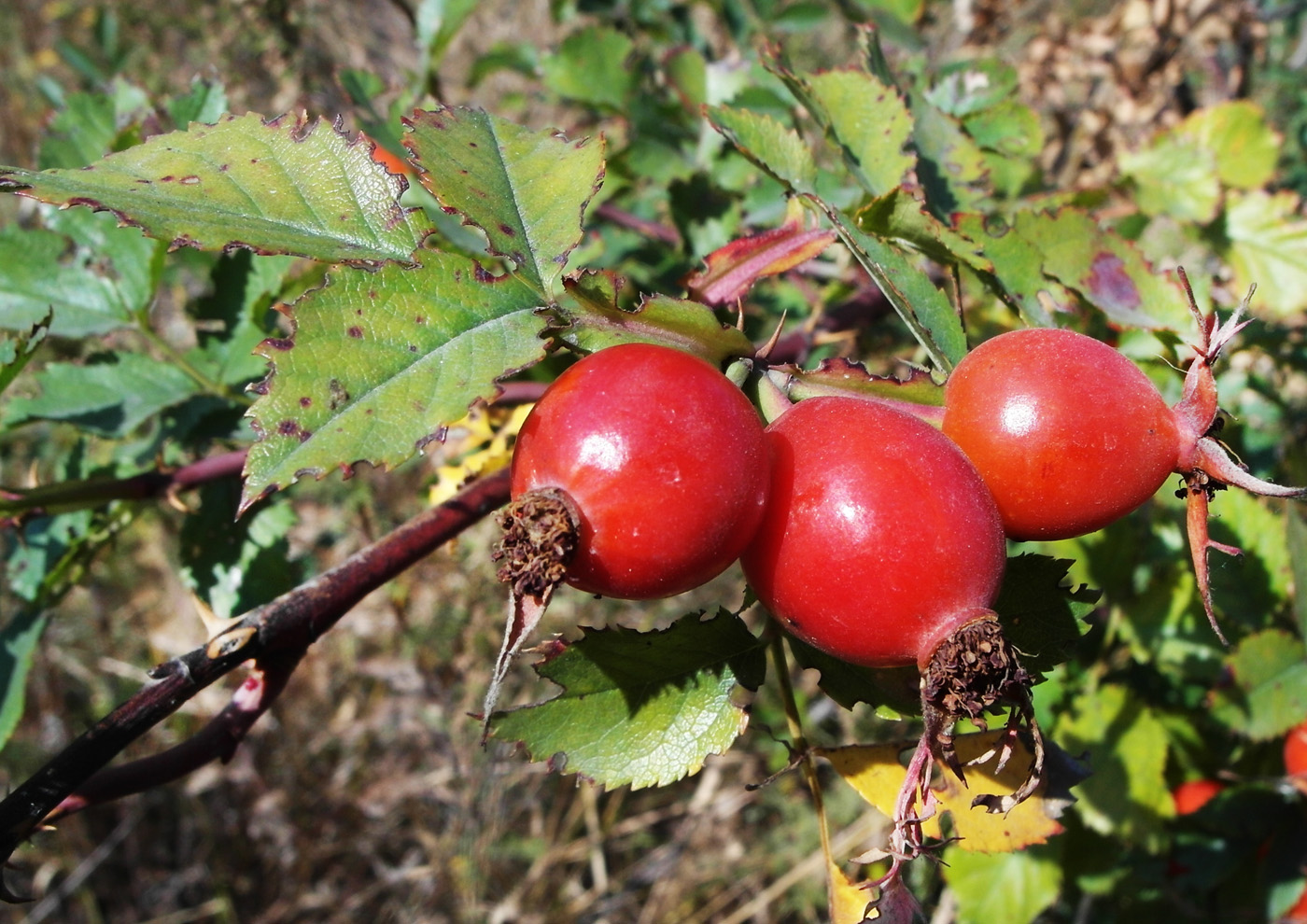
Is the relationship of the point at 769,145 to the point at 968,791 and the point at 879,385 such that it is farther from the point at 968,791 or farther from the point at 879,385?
the point at 968,791

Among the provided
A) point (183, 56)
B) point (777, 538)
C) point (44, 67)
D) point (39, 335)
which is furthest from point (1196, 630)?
point (44, 67)

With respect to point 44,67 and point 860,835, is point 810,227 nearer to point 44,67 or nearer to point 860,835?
point 860,835

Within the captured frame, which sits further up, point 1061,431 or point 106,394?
point 1061,431

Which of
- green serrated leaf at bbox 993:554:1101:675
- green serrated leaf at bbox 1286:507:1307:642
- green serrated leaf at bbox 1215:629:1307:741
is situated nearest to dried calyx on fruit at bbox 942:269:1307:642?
green serrated leaf at bbox 993:554:1101:675

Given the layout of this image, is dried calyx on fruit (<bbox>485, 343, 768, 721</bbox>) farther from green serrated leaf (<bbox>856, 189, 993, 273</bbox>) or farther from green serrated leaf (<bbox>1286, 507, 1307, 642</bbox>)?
green serrated leaf (<bbox>1286, 507, 1307, 642</bbox>)

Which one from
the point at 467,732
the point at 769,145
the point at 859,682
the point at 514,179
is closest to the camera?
the point at 514,179

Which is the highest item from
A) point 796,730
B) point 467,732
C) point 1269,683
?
point 796,730

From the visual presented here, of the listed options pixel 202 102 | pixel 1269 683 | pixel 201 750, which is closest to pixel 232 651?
→ pixel 201 750
